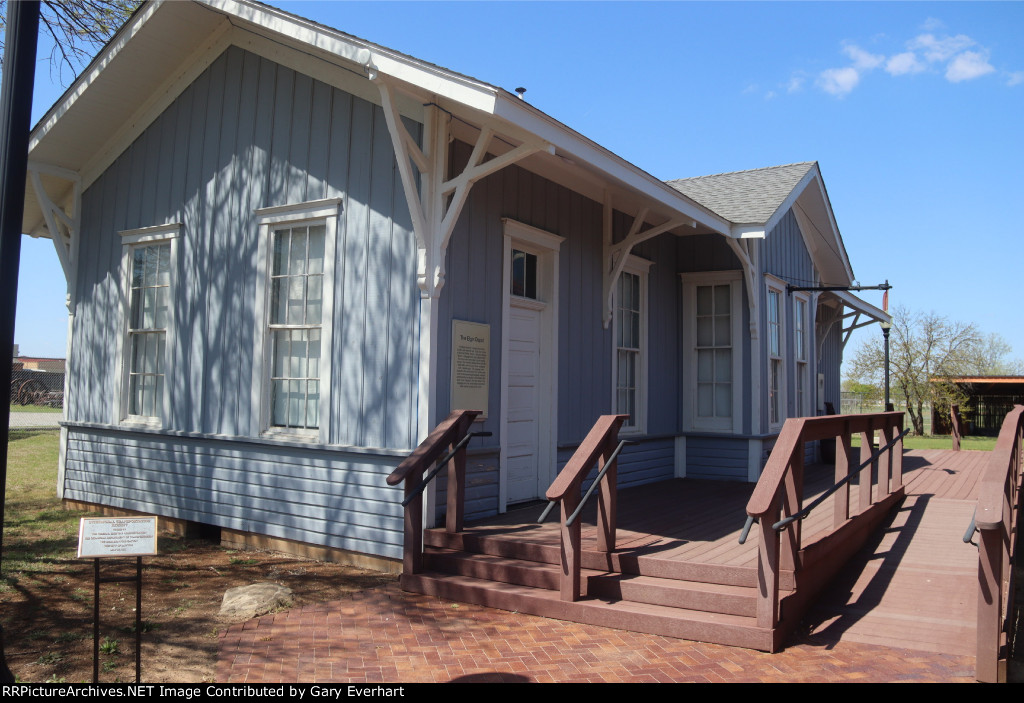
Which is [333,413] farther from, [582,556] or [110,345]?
[110,345]

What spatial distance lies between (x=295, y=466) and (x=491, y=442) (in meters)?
1.77

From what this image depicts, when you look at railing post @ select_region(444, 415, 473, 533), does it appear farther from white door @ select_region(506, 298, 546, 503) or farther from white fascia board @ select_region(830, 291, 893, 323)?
white fascia board @ select_region(830, 291, 893, 323)

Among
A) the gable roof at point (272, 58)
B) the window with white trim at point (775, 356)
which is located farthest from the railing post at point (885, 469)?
the gable roof at point (272, 58)

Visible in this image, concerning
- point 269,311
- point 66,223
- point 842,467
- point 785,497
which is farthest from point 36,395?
point 785,497

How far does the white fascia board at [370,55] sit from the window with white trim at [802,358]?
815 centimetres

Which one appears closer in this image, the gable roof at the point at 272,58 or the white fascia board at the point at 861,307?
the gable roof at the point at 272,58

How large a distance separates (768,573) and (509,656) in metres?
1.54

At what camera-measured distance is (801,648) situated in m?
4.44

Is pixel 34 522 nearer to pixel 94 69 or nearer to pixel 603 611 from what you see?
pixel 94 69

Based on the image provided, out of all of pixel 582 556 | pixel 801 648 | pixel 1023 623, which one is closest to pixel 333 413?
pixel 582 556

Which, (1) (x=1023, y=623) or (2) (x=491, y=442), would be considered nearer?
(1) (x=1023, y=623)

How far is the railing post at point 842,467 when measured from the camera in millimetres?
5750

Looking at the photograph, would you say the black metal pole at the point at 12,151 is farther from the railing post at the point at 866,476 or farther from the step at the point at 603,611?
the railing post at the point at 866,476

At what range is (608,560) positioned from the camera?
17.5 ft
